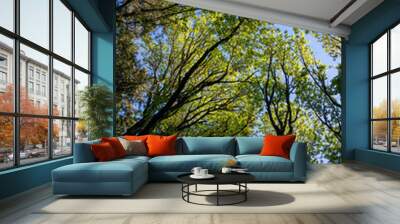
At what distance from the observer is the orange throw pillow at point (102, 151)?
558 cm

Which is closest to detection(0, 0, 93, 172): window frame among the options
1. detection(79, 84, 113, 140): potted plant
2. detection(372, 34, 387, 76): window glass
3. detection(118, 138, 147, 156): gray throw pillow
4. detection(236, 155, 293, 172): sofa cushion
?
detection(79, 84, 113, 140): potted plant

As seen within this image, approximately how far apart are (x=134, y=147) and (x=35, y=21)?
2622 mm

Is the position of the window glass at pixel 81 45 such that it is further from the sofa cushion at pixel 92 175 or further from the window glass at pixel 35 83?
the sofa cushion at pixel 92 175

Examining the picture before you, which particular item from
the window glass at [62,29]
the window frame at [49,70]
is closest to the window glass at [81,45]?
the window frame at [49,70]

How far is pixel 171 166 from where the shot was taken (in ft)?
19.5

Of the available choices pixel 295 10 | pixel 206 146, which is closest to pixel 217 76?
pixel 295 10

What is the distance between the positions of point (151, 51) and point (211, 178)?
18.1 feet

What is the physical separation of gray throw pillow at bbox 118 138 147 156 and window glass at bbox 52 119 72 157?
1098mm

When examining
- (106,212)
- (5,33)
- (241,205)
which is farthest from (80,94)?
(241,205)

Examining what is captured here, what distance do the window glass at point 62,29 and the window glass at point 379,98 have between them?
6.88 m

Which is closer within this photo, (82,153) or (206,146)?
(82,153)

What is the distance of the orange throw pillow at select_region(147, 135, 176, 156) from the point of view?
21.8ft

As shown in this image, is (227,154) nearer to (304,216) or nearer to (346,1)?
(304,216)

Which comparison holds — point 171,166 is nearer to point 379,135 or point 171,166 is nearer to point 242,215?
point 242,215
